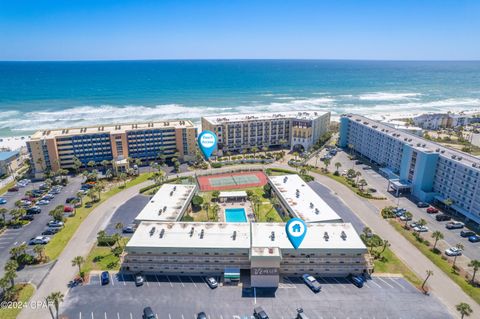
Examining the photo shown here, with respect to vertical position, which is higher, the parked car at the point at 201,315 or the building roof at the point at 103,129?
the building roof at the point at 103,129

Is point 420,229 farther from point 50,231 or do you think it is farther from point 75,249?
point 50,231

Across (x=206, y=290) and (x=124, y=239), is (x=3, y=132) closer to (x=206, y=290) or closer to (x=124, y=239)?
(x=124, y=239)

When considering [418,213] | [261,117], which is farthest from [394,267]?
[261,117]

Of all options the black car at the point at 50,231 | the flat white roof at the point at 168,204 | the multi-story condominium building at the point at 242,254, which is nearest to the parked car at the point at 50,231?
the black car at the point at 50,231

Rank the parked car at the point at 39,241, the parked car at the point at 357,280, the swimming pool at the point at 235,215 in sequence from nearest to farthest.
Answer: the parked car at the point at 357,280, the parked car at the point at 39,241, the swimming pool at the point at 235,215

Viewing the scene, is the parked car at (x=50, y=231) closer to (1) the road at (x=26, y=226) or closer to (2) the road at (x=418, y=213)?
(1) the road at (x=26, y=226)

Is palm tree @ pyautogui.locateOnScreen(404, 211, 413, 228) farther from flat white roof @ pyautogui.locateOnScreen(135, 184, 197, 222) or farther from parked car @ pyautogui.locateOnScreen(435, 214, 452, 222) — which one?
flat white roof @ pyautogui.locateOnScreen(135, 184, 197, 222)
